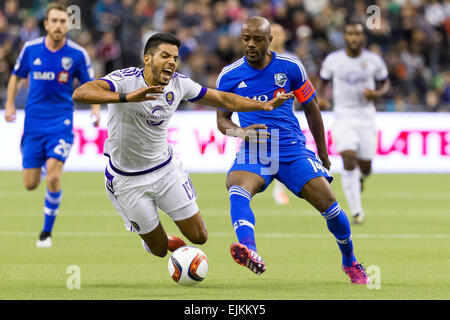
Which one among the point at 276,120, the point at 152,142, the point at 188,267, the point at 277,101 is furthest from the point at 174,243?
the point at 277,101

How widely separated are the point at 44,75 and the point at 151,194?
324 centimetres

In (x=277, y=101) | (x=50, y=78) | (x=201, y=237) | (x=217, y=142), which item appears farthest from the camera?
(x=217, y=142)

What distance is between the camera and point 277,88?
8.05 metres

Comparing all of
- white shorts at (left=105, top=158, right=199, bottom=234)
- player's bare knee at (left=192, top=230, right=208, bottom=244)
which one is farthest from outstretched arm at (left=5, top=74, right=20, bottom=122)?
player's bare knee at (left=192, top=230, right=208, bottom=244)

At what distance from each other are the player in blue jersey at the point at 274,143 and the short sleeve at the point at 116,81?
0.96m

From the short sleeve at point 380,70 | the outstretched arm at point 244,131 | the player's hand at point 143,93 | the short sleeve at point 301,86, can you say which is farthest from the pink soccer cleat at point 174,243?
the short sleeve at point 380,70

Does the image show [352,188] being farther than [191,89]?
Yes

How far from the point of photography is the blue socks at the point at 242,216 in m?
7.38

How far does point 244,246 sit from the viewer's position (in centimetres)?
696

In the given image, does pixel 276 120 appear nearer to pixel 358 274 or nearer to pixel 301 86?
pixel 301 86

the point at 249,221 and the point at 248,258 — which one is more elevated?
the point at 249,221

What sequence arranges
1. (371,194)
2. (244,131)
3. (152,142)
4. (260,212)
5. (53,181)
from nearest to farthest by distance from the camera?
(244,131), (152,142), (53,181), (260,212), (371,194)

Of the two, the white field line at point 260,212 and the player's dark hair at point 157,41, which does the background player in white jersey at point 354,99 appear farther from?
the player's dark hair at point 157,41

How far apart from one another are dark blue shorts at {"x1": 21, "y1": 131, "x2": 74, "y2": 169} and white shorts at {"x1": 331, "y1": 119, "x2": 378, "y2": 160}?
3.97 m
